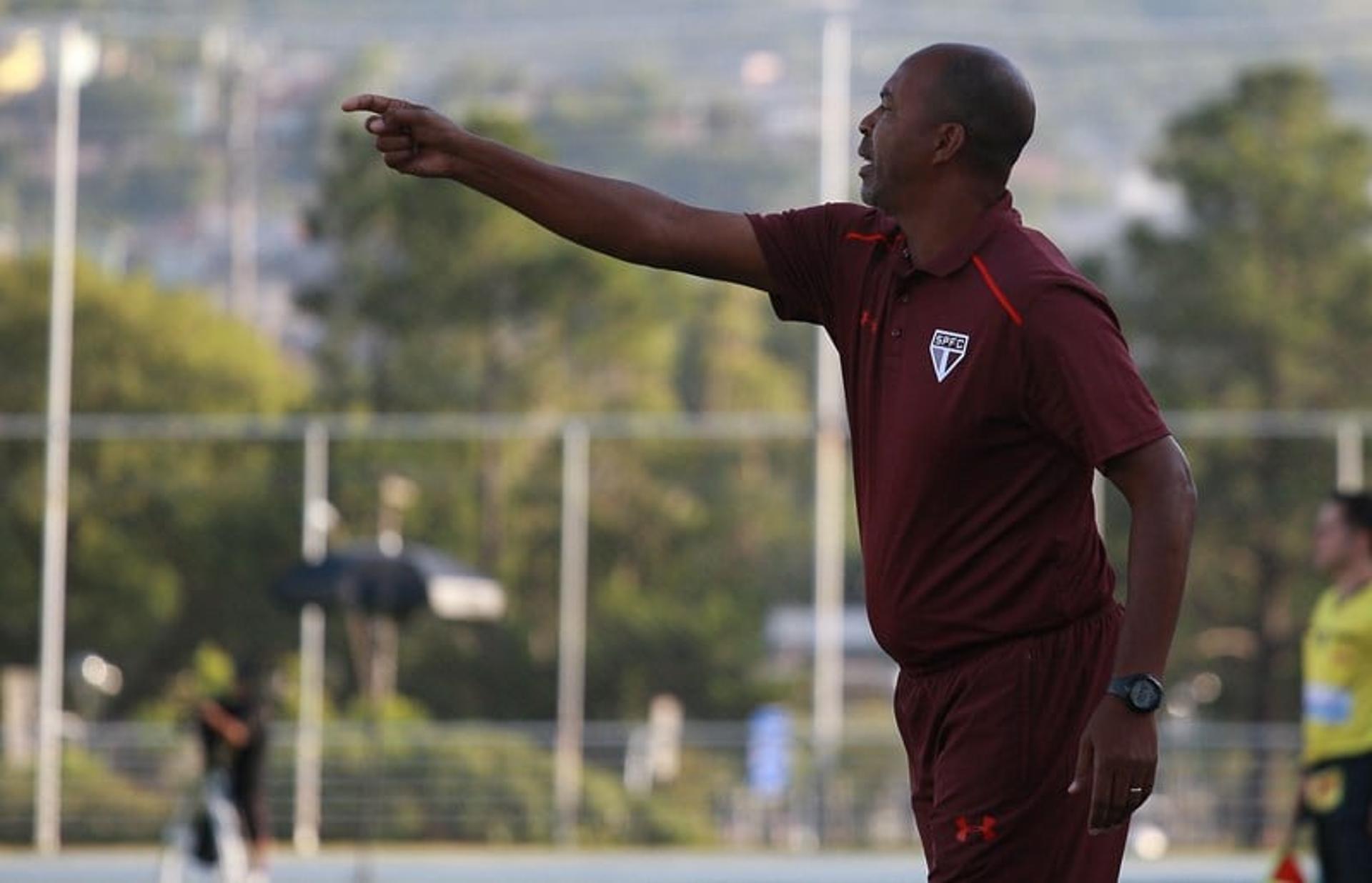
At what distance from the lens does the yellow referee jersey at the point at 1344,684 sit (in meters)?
9.15

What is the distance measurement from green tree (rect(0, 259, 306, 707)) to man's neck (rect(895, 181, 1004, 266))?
1036 inches

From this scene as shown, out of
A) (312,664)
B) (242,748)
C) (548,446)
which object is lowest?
(312,664)

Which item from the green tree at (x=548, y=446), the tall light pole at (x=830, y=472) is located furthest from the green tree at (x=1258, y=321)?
the green tree at (x=548, y=446)

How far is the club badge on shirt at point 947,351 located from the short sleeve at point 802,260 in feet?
1.11

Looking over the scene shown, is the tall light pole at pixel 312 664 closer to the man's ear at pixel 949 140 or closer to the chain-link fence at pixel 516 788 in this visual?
the chain-link fence at pixel 516 788

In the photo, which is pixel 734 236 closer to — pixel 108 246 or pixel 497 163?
pixel 497 163

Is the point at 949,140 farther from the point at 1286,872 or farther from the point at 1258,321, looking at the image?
the point at 1258,321

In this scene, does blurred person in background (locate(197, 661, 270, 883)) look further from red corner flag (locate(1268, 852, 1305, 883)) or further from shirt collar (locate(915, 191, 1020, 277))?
shirt collar (locate(915, 191, 1020, 277))

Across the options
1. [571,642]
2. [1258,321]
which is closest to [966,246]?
[571,642]

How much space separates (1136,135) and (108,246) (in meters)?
12.2

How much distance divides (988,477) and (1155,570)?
0.36m

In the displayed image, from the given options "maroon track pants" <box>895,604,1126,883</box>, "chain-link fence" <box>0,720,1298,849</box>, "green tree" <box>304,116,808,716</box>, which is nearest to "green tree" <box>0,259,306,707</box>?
"green tree" <box>304,116,808,716</box>

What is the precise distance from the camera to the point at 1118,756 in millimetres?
4020

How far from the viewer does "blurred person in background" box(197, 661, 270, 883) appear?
58.2 feet
